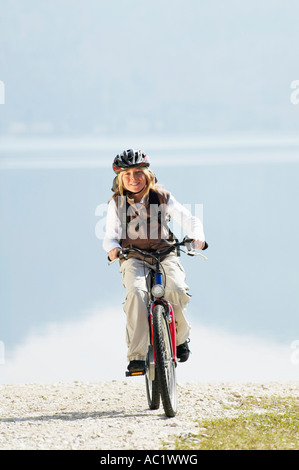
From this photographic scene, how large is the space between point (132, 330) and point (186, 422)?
4.89 ft

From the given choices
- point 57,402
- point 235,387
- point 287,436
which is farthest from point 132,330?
point 235,387

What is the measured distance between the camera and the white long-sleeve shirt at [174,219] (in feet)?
29.6

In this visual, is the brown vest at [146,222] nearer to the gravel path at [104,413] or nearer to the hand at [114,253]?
the hand at [114,253]

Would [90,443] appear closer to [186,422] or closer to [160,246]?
[186,422]

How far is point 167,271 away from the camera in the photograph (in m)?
8.77

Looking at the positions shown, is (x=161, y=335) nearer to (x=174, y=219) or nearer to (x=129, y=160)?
(x=174, y=219)

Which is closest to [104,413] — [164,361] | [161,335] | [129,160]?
[164,361]

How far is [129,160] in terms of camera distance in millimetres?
9125

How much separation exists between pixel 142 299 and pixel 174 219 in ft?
5.08

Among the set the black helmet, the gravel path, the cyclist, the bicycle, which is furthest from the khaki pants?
the black helmet

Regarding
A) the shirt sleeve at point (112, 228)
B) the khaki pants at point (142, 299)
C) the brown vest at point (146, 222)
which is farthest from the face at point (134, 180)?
the khaki pants at point (142, 299)

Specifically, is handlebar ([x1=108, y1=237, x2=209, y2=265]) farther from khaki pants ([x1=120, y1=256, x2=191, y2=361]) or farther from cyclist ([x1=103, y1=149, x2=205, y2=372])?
khaki pants ([x1=120, y1=256, x2=191, y2=361])

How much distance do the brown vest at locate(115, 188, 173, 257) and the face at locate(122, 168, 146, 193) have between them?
180 millimetres

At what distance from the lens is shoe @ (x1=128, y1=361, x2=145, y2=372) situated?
842 cm
